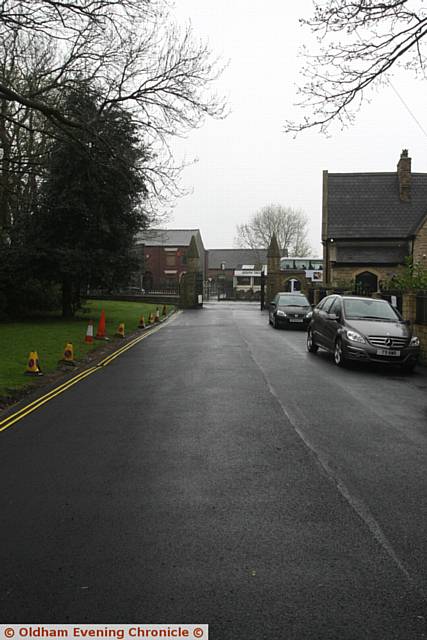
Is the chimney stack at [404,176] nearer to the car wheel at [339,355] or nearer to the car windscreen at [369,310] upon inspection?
the car windscreen at [369,310]

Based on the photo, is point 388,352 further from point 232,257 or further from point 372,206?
point 232,257

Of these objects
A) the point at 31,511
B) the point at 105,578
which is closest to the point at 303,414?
the point at 31,511

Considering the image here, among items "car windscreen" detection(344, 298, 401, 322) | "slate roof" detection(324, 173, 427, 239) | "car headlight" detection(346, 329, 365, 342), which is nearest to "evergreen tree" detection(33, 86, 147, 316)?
"car windscreen" detection(344, 298, 401, 322)

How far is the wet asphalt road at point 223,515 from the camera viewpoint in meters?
3.20

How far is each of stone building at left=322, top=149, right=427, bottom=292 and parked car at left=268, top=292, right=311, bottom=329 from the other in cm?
1042

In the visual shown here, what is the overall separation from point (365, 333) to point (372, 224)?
94.9 feet

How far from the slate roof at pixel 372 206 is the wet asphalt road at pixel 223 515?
32477 millimetres

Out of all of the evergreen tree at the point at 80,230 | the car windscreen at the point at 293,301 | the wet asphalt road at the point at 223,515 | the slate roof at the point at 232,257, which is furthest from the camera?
the slate roof at the point at 232,257

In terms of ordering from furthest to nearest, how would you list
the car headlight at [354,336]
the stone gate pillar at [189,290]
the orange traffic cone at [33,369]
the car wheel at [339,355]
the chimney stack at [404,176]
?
the stone gate pillar at [189,290] < the chimney stack at [404,176] < the car wheel at [339,355] < the car headlight at [354,336] < the orange traffic cone at [33,369]

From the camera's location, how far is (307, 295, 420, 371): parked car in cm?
1291

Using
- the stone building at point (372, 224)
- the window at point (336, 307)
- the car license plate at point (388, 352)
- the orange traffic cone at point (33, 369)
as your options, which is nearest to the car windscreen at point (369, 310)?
the window at point (336, 307)

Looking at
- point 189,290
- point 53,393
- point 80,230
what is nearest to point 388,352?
point 53,393

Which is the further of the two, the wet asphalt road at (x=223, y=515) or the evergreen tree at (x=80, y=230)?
the evergreen tree at (x=80, y=230)

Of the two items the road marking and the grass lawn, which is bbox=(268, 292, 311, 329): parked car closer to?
the grass lawn
